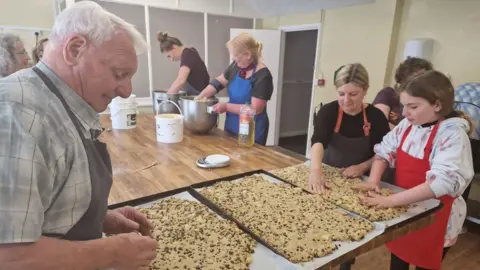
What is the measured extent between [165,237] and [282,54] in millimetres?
4340

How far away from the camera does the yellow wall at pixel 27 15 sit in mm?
3467

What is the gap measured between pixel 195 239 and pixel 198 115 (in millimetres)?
1274

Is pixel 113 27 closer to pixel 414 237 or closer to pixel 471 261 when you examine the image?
pixel 414 237

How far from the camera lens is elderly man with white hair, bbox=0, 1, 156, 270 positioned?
0.47m

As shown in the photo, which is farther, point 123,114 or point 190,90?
point 190,90

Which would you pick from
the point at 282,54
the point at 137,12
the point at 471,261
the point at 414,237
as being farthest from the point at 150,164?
the point at 282,54

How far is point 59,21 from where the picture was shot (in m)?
0.59

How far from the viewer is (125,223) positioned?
0.85 m

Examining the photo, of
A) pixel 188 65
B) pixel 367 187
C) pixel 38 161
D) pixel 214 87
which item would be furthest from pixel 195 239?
pixel 188 65

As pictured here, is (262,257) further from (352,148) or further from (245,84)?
(245,84)

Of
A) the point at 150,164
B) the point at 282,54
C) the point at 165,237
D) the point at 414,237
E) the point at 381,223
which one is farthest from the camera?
the point at 282,54

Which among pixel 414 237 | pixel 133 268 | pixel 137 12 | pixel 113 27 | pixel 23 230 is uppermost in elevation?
pixel 137 12

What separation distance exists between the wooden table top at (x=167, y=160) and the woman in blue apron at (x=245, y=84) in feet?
0.71

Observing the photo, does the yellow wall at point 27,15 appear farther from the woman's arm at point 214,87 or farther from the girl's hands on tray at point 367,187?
the girl's hands on tray at point 367,187
